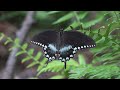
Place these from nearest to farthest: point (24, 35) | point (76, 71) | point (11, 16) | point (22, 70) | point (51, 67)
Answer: point (76, 71) → point (51, 67) → point (24, 35) → point (22, 70) → point (11, 16)

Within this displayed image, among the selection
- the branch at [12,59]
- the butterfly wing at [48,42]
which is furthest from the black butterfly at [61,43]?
the branch at [12,59]

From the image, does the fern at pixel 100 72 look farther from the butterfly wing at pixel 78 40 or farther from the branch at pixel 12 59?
the branch at pixel 12 59

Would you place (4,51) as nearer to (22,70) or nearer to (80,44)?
(22,70)

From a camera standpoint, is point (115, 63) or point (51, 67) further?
point (51, 67)

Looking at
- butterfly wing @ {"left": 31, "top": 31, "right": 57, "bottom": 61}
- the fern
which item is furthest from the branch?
the fern

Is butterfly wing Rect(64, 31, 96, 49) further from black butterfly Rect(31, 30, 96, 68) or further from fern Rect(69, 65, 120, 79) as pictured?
fern Rect(69, 65, 120, 79)

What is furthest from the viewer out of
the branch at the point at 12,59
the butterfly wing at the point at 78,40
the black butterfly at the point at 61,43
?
the branch at the point at 12,59

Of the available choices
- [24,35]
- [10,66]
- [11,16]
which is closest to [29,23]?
[24,35]
